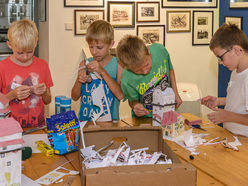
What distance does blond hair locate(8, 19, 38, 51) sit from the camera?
2.35 m

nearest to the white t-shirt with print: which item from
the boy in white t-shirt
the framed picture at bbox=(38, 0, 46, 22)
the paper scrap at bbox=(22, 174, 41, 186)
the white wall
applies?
the boy in white t-shirt

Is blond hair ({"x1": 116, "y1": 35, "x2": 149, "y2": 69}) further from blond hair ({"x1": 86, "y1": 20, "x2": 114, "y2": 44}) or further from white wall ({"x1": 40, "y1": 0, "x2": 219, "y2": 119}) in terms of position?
white wall ({"x1": 40, "y1": 0, "x2": 219, "y2": 119})

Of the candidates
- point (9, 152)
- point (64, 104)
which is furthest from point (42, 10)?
point (9, 152)

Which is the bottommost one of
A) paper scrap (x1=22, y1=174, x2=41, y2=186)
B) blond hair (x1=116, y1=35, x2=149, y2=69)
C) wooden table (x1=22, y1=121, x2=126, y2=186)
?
paper scrap (x1=22, y1=174, x2=41, y2=186)

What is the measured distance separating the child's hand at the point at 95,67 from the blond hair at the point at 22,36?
38cm

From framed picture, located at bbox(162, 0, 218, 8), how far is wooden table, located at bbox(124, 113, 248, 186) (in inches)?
117

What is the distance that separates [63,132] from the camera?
1782mm

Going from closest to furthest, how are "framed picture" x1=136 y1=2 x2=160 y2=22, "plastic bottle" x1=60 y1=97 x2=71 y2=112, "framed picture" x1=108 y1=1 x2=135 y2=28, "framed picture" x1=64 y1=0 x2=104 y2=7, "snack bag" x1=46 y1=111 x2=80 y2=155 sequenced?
"snack bag" x1=46 y1=111 x2=80 y2=155 → "plastic bottle" x1=60 y1=97 x2=71 y2=112 → "framed picture" x1=64 y1=0 x2=104 y2=7 → "framed picture" x1=108 y1=1 x2=135 y2=28 → "framed picture" x1=136 y1=2 x2=160 y2=22

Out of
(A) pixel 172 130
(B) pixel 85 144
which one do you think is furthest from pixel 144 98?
(B) pixel 85 144

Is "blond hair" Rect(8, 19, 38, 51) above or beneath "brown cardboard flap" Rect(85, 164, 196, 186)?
above

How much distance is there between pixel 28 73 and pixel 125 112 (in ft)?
7.86

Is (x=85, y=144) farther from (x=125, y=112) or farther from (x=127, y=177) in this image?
(x=125, y=112)

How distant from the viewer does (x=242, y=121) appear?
2113mm

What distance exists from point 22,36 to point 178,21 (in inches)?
114
